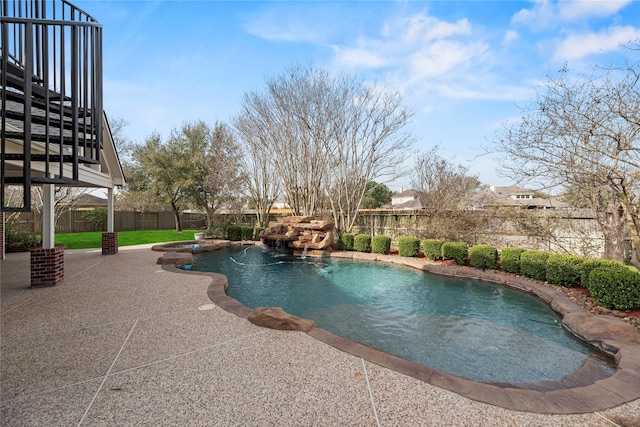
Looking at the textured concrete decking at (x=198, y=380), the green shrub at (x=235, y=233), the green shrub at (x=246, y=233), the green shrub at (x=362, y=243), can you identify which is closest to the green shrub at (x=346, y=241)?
the green shrub at (x=362, y=243)

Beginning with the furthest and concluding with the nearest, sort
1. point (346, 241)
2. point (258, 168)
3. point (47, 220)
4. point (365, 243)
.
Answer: point (258, 168) < point (346, 241) < point (365, 243) < point (47, 220)

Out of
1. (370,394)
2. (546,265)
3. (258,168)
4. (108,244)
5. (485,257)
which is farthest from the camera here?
(258,168)

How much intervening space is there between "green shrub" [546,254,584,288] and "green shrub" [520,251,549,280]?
0.29 m

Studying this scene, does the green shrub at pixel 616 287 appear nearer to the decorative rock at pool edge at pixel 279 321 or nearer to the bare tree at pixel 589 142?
the bare tree at pixel 589 142

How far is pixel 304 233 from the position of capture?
1183 centimetres

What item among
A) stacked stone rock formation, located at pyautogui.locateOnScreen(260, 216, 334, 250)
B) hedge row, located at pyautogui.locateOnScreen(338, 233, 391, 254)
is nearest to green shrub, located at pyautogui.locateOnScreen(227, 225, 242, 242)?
stacked stone rock formation, located at pyautogui.locateOnScreen(260, 216, 334, 250)

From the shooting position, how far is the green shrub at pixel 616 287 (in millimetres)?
4367

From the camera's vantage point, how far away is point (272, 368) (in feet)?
8.64

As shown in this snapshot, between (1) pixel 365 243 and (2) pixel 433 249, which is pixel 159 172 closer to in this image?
(1) pixel 365 243

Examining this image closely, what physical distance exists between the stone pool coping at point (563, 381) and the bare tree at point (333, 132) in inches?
347

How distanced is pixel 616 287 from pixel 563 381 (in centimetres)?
272

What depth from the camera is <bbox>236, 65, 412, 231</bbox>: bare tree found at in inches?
491

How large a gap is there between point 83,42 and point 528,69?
8835 millimetres

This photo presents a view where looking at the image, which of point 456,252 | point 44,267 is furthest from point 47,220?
point 456,252
